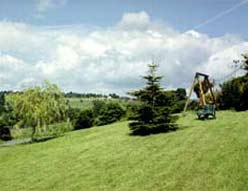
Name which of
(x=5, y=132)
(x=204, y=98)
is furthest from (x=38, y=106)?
(x=5, y=132)

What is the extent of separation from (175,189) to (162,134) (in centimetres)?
981

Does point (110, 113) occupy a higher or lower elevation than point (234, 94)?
lower

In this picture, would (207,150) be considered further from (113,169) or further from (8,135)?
(8,135)

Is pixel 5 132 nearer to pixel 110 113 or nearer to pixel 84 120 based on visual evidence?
pixel 84 120

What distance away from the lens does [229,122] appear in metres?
22.9

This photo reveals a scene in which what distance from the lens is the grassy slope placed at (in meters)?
13.7

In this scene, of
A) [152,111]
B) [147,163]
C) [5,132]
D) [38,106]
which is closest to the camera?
[147,163]

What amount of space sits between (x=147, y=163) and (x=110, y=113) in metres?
28.9

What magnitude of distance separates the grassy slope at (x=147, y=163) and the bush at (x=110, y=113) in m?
19.8

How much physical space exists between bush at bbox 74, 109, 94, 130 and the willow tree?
14.8 metres

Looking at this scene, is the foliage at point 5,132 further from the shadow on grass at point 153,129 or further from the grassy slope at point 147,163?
the shadow on grass at point 153,129

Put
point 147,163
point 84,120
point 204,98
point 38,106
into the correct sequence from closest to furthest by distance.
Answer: point 147,163 → point 204,98 → point 38,106 → point 84,120

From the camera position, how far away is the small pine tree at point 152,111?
77.6ft

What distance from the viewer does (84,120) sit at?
50500 millimetres
